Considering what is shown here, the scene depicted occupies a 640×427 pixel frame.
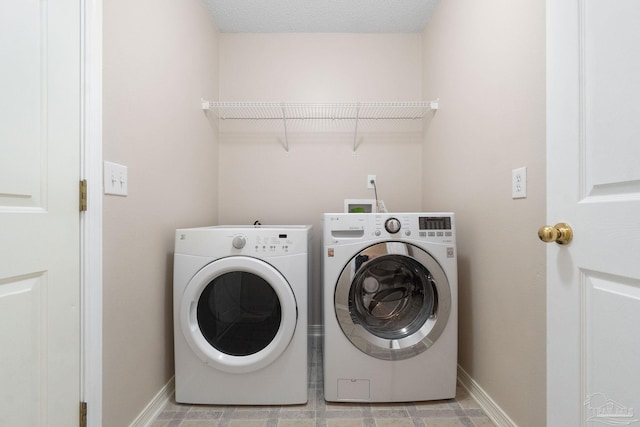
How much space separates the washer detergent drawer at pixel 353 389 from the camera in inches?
56.4

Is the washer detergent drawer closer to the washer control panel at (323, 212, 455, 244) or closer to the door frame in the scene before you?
the washer control panel at (323, 212, 455, 244)

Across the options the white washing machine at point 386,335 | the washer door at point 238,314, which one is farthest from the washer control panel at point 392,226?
the washer door at point 238,314

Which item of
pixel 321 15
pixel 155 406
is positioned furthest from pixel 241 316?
pixel 321 15

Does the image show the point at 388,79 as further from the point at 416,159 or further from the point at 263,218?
the point at 263,218

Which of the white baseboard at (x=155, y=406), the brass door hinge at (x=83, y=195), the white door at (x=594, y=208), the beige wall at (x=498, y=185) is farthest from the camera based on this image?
the white baseboard at (x=155, y=406)

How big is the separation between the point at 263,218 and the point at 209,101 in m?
0.93

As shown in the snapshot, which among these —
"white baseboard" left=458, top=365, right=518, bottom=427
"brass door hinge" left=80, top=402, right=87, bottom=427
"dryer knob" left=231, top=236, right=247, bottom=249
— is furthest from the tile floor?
"dryer knob" left=231, top=236, right=247, bottom=249

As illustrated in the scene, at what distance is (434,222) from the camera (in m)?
1.46

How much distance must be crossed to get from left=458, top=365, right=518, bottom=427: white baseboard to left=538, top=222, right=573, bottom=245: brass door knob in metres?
0.95

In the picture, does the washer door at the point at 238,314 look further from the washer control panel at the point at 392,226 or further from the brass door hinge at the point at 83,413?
the washer control panel at the point at 392,226

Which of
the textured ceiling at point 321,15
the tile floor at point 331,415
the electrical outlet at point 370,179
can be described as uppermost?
the textured ceiling at point 321,15

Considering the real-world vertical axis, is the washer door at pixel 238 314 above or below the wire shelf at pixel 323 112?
below

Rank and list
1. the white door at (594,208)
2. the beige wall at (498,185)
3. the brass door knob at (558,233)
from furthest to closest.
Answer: the beige wall at (498,185) → the brass door knob at (558,233) → the white door at (594,208)

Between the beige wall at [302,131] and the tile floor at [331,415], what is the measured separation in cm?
92
